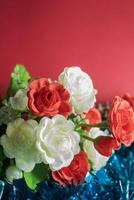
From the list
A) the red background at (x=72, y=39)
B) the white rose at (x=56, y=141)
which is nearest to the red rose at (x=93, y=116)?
the white rose at (x=56, y=141)

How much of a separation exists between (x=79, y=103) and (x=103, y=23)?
20.5 inches

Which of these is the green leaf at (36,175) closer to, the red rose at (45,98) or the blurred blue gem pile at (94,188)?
the blurred blue gem pile at (94,188)

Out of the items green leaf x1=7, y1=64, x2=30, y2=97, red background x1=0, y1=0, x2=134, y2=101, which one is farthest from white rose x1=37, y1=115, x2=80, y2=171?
red background x1=0, y1=0, x2=134, y2=101

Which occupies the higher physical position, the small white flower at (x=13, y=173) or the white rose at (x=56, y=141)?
the white rose at (x=56, y=141)

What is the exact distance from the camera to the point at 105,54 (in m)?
1.41

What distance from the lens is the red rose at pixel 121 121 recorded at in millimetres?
871

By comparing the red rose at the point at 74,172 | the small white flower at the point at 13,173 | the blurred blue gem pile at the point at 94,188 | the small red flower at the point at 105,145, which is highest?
the small red flower at the point at 105,145

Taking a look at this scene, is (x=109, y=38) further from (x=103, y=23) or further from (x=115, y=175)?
(x=115, y=175)

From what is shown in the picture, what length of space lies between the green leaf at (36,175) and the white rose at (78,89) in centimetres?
14

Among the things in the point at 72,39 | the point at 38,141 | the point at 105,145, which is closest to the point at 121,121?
the point at 105,145

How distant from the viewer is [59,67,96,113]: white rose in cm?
94

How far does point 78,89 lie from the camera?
0.94m

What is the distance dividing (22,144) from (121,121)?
0.20 metres

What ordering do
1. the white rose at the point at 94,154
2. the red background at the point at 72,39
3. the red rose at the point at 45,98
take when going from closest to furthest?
the red rose at the point at 45,98 < the white rose at the point at 94,154 < the red background at the point at 72,39
